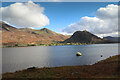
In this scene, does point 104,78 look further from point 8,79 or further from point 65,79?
point 8,79

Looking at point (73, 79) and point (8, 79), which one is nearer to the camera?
point (73, 79)

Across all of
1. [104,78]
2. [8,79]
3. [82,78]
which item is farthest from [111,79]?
[8,79]

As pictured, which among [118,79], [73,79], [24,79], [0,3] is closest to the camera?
[0,3]

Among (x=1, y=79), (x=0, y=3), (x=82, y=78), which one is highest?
(x=0, y=3)

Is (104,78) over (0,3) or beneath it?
beneath

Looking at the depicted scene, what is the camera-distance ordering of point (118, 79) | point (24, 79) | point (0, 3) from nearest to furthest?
point (0, 3) < point (118, 79) < point (24, 79)

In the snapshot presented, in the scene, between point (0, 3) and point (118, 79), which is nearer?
point (0, 3)

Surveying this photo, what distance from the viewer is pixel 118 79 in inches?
701

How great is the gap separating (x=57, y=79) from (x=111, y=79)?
10910 mm

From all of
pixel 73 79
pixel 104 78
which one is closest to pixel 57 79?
pixel 73 79

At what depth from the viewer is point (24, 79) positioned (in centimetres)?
2191

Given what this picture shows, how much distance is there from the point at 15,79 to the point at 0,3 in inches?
679

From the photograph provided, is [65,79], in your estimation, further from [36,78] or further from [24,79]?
[24,79]

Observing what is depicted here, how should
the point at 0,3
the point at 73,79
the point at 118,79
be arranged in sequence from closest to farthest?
the point at 0,3 → the point at 118,79 → the point at 73,79
